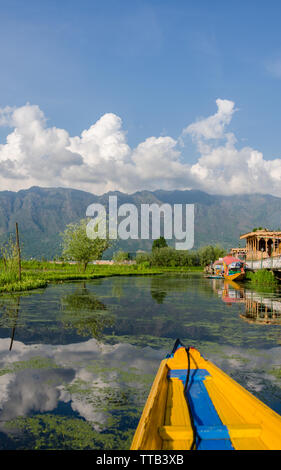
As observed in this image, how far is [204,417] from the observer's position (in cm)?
467

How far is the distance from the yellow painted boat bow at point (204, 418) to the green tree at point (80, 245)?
4323cm

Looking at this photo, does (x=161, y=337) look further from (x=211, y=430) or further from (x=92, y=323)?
(x=211, y=430)

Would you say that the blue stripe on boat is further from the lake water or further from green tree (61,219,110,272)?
green tree (61,219,110,272)

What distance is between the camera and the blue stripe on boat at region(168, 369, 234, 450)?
13.4ft

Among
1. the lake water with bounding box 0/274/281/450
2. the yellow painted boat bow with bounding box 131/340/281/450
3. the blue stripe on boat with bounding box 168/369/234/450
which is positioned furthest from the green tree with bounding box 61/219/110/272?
the yellow painted boat bow with bounding box 131/340/281/450

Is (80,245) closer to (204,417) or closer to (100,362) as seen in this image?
(100,362)

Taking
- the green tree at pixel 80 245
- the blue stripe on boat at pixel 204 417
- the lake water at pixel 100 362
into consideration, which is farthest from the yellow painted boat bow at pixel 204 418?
the green tree at pixel 80 245

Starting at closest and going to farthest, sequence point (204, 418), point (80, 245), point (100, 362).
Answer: point (204, 418) → point (100, 362) → point (80, 245)

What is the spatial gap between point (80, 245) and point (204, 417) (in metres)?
44.5

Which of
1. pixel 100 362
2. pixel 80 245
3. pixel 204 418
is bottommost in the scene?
pixel 100 362

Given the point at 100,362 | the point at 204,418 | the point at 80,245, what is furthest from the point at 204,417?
the point at 80,245

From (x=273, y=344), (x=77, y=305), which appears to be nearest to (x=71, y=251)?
(x=77, y=305)

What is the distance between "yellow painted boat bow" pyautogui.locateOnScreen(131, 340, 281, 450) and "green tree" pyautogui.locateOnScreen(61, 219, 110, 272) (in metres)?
43.2
